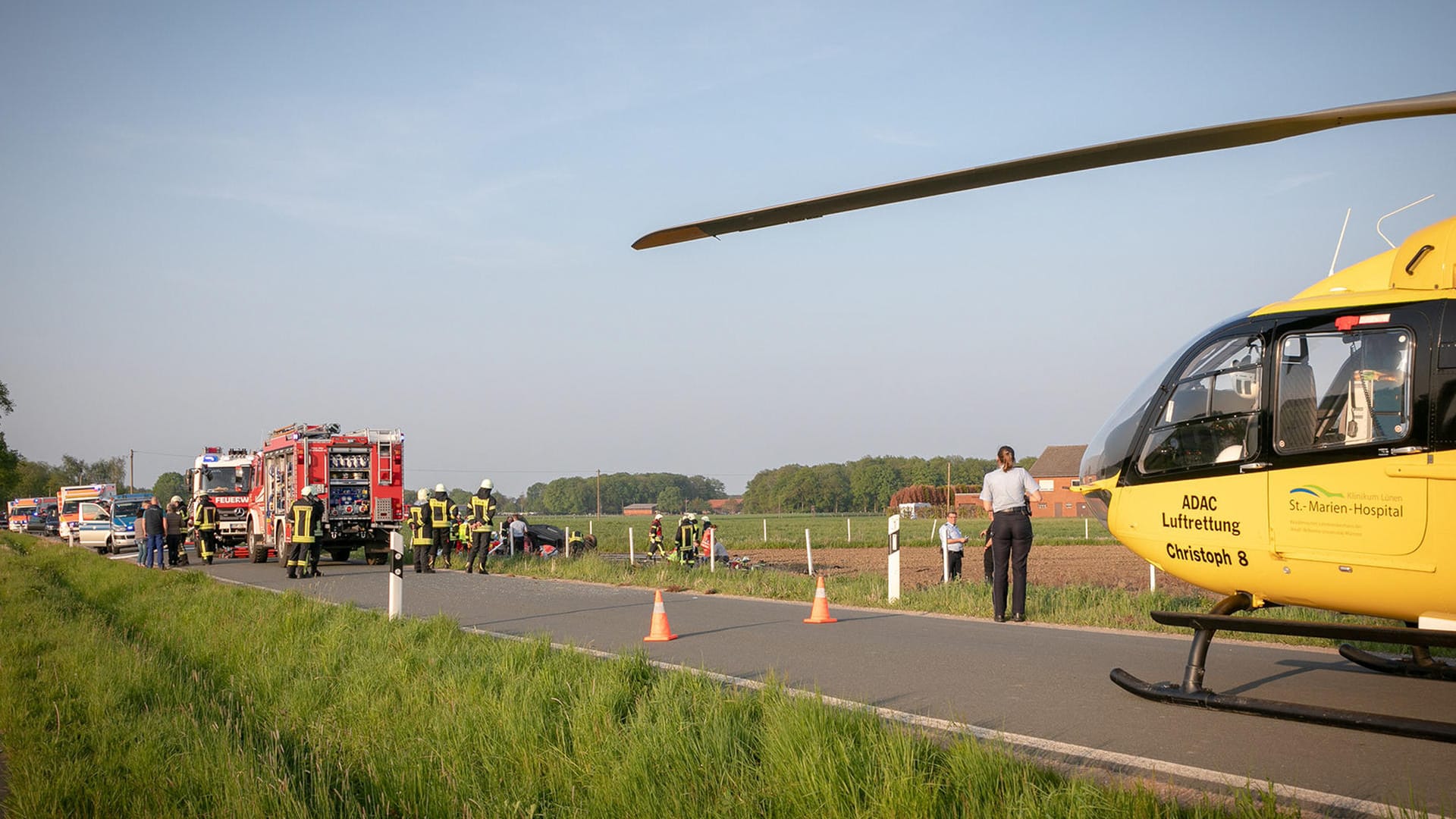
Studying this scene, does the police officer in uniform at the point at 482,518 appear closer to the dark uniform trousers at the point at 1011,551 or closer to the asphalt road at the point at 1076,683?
the asphalt road at the point at 1076,683

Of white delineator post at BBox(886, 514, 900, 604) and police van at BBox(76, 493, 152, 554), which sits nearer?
white delineator post at BBox(886, 514, 900, 604)

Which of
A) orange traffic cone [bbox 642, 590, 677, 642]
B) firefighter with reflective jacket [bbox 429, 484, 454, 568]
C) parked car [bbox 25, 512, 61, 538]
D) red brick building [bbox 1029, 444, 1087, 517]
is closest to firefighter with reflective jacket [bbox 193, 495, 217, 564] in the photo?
firefighter with reflective jacket [bbox 429, 484, 454, 568]

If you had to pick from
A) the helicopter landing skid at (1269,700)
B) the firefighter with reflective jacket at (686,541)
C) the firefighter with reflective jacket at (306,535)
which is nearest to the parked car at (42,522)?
the firefighter with reflective jacket at (306,535)

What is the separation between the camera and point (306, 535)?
23344mm

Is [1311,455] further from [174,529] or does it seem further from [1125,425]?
[174,529]

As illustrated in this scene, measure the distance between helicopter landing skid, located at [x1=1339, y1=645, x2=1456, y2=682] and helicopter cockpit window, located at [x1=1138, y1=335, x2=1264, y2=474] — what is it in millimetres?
1861

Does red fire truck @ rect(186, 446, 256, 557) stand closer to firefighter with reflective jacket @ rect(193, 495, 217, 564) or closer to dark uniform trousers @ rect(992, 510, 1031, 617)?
firefighter with reflective jacket @ rect(193, 495, 217, 564)

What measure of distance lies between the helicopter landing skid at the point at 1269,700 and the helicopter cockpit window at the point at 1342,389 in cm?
107

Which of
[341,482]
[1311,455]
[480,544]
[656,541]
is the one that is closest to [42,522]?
[341,482]

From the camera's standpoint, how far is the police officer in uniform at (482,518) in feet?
74.5

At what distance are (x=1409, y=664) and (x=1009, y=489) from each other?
4.96 metres

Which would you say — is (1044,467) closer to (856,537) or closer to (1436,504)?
(856,537)

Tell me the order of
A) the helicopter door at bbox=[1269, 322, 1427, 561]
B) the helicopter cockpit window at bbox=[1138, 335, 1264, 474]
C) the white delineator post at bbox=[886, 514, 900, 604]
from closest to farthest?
the helicopter door at bbox=[1269, 322, 1427, 561] < the helicopter cockpit window at bbox=[1138, 335, 1264, 474] < the white delineator post at bbox=[886, 514, 900, 604]

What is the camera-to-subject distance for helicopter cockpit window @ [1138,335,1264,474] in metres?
6.84
